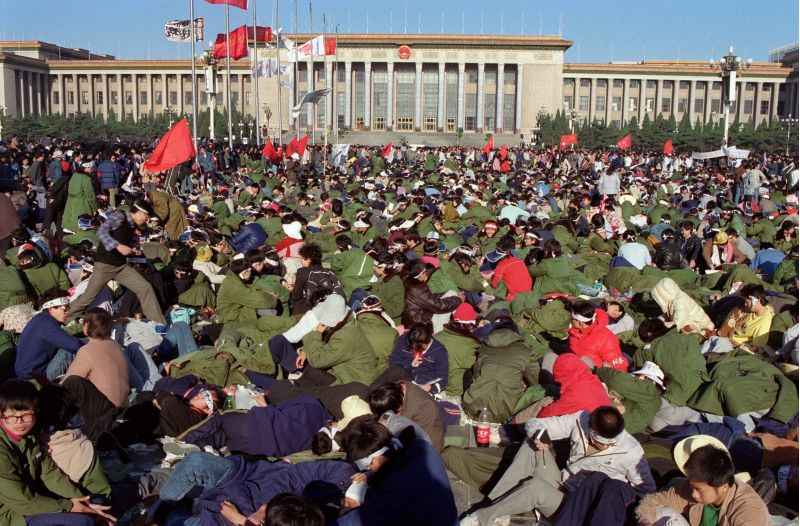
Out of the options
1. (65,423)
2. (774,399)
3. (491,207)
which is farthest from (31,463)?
(491,207)

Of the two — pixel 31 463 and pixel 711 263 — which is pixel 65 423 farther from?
pixel 711 263

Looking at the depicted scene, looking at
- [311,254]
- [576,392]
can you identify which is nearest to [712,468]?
[576,392]

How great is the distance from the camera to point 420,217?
50.0ft

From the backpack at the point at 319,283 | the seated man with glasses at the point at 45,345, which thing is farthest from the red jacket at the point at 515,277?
the seated man with glasses at the point at 45,345

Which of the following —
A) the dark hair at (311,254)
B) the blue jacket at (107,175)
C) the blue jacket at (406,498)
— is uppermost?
the blue jacket at (107,175)

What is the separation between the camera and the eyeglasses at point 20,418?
464 cm

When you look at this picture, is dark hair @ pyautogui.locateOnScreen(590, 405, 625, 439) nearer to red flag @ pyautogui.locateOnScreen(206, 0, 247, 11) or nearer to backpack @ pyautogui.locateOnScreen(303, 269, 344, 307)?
backpack @ pyautogui.locateOnScreen(303, 269, 344, 307)

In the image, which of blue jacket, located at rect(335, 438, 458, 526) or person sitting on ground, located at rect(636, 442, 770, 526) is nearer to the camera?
person sitting on ground, located at rect(636, 442, 770, 526)

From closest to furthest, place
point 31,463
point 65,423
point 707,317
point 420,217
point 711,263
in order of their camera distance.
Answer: point 31,463 < point 65,423 < point 707,317 < point 711,263 < point 420,217


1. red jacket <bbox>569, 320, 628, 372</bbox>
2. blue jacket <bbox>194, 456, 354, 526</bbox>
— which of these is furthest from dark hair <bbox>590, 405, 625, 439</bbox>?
red jacket <bbox>569, 320, 628, 372</bbox>

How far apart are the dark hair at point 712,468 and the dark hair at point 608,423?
30.0 inches

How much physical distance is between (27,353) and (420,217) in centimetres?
908

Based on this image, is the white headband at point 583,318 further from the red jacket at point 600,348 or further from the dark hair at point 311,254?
the dark hair at point 311,254

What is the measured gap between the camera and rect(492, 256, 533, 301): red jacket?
35.1ft
